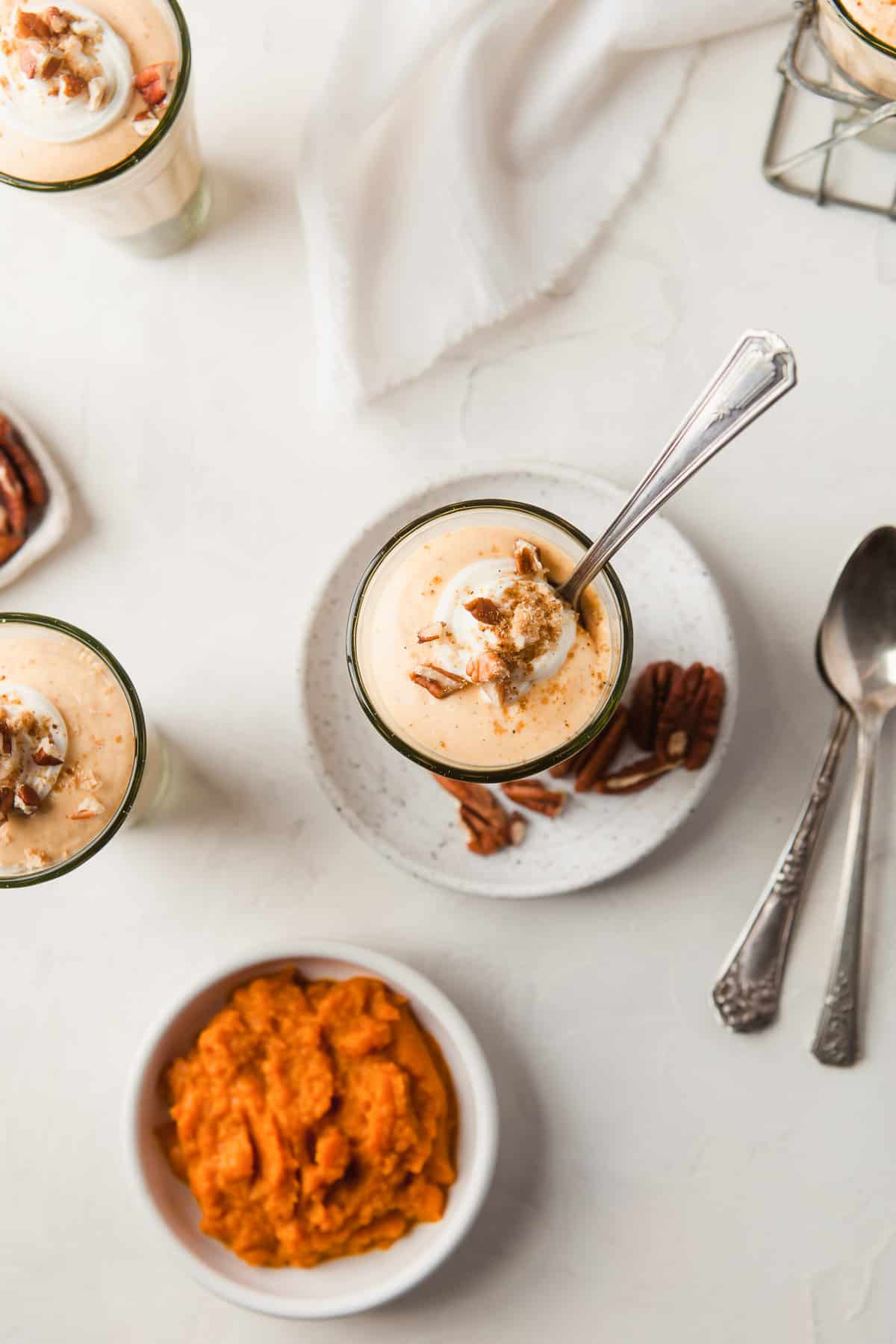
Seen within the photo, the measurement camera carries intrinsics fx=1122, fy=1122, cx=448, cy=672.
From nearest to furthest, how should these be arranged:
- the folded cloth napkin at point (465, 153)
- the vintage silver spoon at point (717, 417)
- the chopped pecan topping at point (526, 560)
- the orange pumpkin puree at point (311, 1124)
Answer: the vintage silver spoon at point (717, 417) < the chopped pecan topping at point (526, 560) < the orange pumpkin puree at point (311, 1124) < the folded cloth napkin at point (465, 153)

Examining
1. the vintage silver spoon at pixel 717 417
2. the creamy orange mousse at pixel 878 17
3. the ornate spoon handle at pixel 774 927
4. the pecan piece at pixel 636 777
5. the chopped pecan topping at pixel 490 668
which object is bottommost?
the ornate spoon handle at pixel 774 927

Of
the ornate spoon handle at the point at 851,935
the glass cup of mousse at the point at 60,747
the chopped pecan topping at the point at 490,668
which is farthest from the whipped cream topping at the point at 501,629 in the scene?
the ornate spoon handle at the point at 851,935

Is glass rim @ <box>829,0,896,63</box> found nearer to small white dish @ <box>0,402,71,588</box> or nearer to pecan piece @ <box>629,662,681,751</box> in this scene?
pecan piece @ <box>629,662,681,751</box>

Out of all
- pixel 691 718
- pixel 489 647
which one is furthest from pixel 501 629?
pixel 691 718

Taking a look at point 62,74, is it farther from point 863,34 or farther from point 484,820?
point 484,820

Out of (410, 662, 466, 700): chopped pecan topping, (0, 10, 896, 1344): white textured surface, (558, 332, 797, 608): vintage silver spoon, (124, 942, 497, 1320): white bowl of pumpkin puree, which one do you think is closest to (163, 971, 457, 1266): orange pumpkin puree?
(124, 942, 497, 1320): white bowl of pumpkin puree

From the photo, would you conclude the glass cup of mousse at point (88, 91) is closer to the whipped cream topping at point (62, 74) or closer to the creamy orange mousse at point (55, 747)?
the whipped cream topping at point (62, 74)
